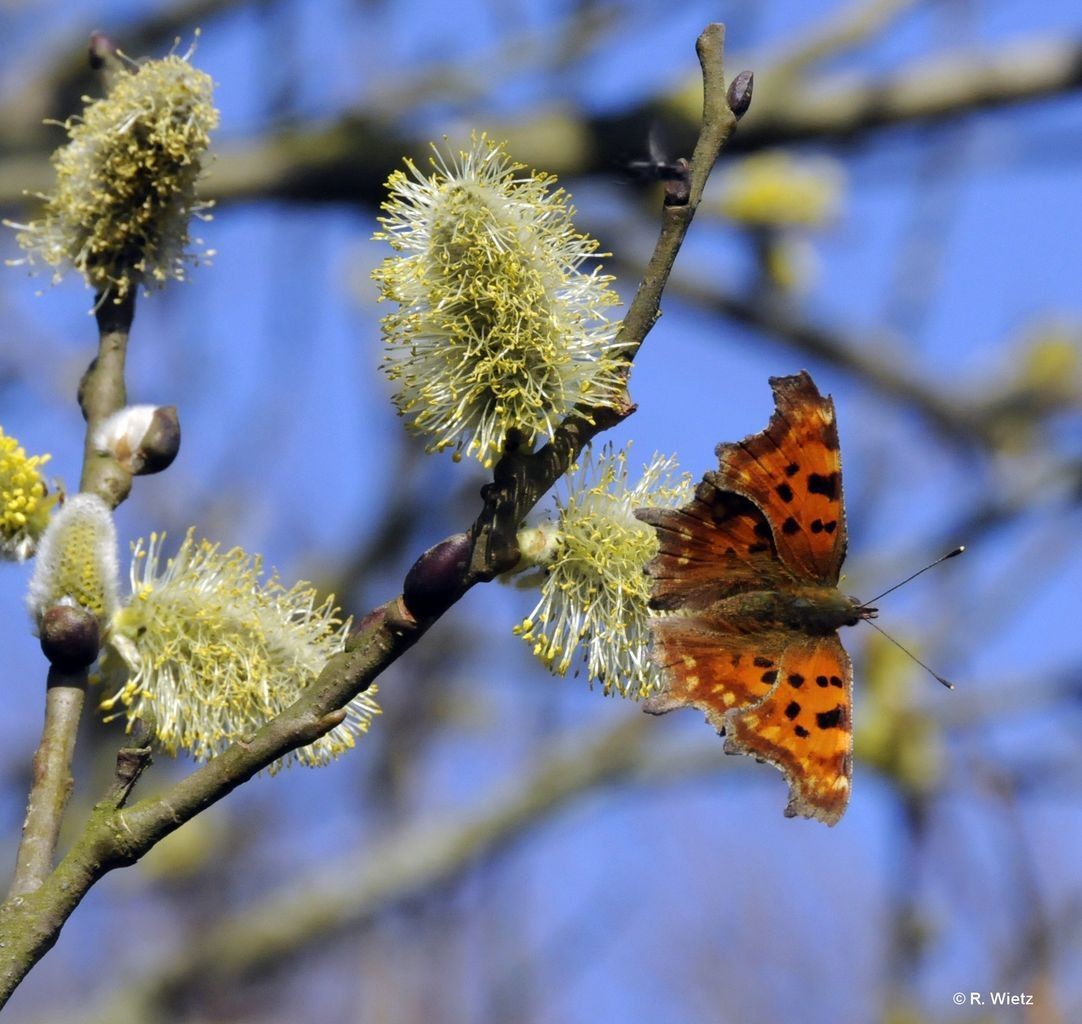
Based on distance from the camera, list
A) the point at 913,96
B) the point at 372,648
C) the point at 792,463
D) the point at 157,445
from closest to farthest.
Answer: the point at 372,648
the point at 157,445
the point at 792,463
the point at 913,96

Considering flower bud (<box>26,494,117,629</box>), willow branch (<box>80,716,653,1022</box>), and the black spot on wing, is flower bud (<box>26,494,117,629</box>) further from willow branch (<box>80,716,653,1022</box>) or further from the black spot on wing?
willow branch (<box>80,716,653,1022</box>)

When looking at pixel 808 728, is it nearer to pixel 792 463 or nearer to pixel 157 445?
pixel 792 463

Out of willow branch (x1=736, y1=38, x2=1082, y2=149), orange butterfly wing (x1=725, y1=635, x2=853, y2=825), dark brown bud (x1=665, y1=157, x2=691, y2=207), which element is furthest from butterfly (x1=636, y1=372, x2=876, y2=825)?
willow branch (x1=736, y1=38, x2=1082, y2=149)

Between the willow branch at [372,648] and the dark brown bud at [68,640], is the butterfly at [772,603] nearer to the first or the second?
the willow branch at [372,648]

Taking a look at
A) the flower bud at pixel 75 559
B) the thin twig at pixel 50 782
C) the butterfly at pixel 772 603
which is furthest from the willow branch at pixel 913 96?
the thin twig at pixel 50 782

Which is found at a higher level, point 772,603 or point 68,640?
point 772,603

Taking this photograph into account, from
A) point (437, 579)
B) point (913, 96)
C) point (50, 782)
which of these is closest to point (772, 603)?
point (437, 579)
